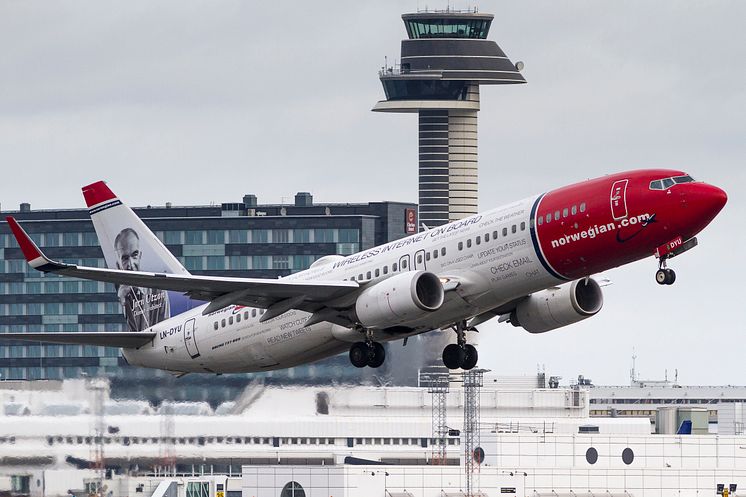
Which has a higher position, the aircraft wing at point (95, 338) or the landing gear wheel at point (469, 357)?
the aircraft wing at point (95, 338)

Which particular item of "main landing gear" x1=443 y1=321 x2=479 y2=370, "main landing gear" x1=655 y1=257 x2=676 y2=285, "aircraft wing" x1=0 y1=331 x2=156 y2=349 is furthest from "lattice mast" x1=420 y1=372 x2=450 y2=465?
"main landing gear" x1=655 y1=257 x2=676 y2=285

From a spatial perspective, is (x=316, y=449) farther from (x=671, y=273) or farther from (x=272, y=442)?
(x=671, y=273)

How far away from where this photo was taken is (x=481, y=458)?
11425 centimetres

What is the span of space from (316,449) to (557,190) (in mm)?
52997

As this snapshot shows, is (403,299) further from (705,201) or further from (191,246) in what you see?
(191,246)

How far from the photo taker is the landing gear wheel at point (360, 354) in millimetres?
62844

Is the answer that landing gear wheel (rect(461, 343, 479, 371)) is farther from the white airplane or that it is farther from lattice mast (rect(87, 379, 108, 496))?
lattice mast (rect(87, 379, 108, 496))

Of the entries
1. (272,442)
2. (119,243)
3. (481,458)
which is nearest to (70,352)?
(481,458)

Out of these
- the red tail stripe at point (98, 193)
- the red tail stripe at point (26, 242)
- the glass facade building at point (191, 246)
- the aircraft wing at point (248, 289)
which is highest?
the glass facade building at point (191, 246)

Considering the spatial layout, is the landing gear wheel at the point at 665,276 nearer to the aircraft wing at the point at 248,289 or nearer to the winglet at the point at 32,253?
the aircraft wing at the point at 248,289

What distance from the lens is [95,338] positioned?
67.7 metres

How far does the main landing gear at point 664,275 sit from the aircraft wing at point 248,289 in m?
10.0

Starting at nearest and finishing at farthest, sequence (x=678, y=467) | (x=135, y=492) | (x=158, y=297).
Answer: (x=158, y=297)
(x=135, y=492)
(x=678, y=467)

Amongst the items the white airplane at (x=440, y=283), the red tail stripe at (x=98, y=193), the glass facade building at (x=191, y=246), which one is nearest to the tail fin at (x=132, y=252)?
the red tail stripe at (x=98, y=193)
